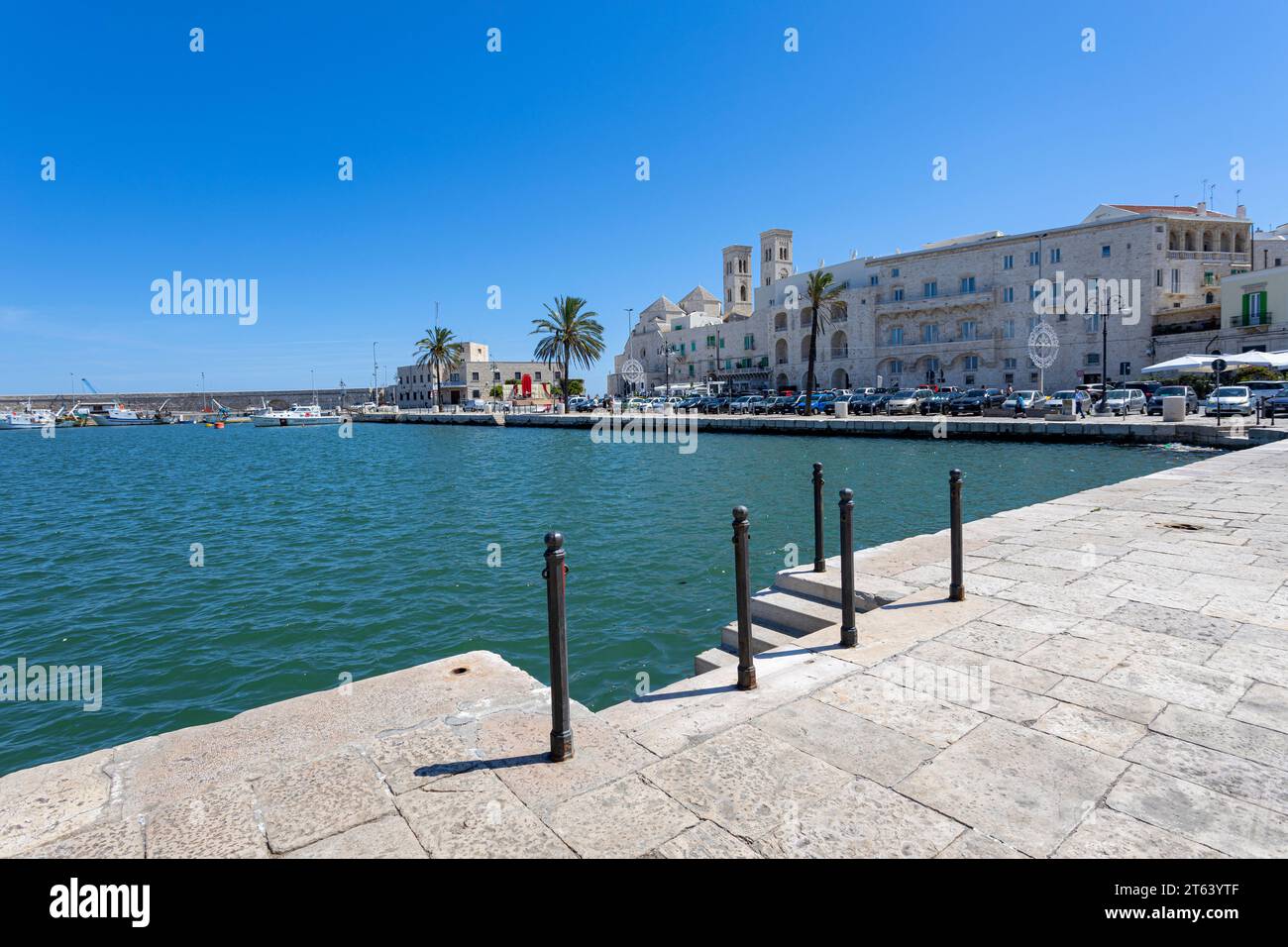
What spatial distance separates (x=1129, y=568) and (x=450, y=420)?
270 feet

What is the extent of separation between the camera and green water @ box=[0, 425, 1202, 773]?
26.3 feet

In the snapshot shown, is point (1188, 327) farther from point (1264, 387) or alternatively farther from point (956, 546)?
point (956, 546)

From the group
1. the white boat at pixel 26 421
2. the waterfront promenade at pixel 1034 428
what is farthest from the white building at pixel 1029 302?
the white boat at pixel 26 421

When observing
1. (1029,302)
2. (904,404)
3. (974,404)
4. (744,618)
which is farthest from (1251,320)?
(744,618)

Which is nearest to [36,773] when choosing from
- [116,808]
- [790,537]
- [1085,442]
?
[116,808]

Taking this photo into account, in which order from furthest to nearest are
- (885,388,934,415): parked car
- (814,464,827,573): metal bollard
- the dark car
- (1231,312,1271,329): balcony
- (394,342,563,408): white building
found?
(394,342,563,408): white building → (885,388,934,415): parked car → (1231,312,1271,329): balcony → the dark car → (814,464,827,573): metal bollard

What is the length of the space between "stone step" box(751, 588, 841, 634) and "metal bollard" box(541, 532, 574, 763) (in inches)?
117

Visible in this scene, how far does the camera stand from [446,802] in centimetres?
316

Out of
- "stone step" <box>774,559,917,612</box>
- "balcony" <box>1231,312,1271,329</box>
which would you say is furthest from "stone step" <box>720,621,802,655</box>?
"balcony" <box>1231,312,1271,329</box>

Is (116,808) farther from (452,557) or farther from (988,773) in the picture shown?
(452,557)

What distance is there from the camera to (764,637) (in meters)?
6.22

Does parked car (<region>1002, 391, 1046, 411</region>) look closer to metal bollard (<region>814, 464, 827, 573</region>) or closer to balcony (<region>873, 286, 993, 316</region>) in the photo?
balcony (<region>873, 286, 993, 316</region>)

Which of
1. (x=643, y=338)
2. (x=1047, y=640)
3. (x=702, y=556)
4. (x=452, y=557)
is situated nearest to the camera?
(x=1047, y=640)

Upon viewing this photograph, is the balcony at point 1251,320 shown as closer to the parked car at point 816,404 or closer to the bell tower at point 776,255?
the parked car at point 816,404
